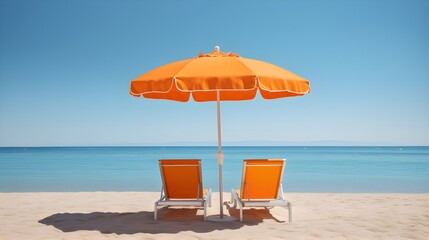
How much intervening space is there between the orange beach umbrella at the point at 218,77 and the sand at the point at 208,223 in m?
1.08

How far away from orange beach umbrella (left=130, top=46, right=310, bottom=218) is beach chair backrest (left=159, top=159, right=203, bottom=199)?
38 centimetres

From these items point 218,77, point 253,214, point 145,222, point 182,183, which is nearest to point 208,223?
point 182,183

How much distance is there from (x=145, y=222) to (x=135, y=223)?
0.14 m

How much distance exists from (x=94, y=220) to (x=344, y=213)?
3.47 meters

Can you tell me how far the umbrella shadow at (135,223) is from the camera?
4500 mm

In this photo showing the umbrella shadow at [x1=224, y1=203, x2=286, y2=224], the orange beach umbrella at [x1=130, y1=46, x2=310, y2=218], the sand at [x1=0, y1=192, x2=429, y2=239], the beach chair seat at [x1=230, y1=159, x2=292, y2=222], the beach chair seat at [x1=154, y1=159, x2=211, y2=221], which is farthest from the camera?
the umbrella shadow at [x1=224, y1=203, x2=286, y2=224]

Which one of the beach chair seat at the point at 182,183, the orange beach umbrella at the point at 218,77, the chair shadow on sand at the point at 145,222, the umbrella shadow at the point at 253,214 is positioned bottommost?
the umbrella shadow at the point at 253,214

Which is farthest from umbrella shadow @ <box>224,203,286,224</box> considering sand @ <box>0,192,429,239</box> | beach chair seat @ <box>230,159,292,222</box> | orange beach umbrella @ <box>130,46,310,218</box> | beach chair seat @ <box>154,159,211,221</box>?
orange beach umbrella @ <box>130,46,310,218</box>

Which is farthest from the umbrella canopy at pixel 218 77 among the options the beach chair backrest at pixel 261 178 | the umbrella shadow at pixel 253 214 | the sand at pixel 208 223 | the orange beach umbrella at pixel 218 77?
the umbrella shadow at pixel 253 214

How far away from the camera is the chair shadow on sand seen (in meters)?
4.51

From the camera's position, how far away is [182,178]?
516 centimetres

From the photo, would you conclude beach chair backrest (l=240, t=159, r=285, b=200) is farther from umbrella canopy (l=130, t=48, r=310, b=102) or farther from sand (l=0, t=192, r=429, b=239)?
umbrella canopy (l=130, t=48, r=310, b=102)

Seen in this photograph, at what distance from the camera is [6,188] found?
13070mm

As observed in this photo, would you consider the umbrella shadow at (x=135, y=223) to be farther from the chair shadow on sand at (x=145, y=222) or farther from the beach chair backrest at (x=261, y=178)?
the beach chair backrest at (x=261, y=178)
